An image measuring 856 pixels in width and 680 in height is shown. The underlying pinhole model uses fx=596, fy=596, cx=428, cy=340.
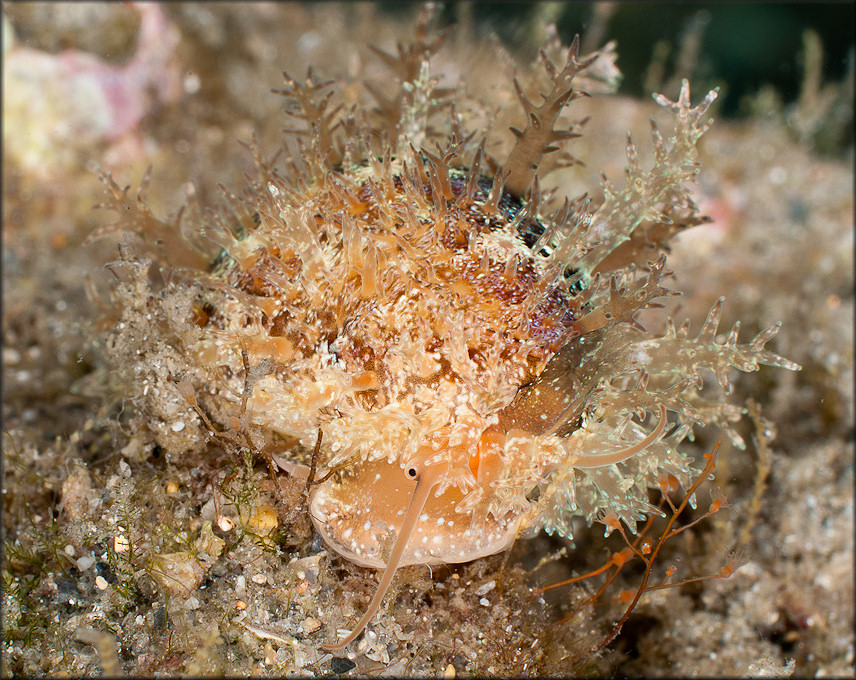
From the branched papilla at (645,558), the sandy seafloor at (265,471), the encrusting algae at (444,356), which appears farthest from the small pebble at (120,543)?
the branched papilla at (645,558)

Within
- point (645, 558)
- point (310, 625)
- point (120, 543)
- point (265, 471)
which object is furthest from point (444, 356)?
point (120, 543)

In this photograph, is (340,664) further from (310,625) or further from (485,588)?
(485,588)

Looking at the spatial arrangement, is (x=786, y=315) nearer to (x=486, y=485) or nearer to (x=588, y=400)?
(x=588, y=400)

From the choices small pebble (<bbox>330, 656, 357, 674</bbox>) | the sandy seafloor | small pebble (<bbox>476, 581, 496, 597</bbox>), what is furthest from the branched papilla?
small pebble (<bbox>330, 656, 357, 674</bbox>)

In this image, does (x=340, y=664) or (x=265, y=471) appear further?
(x=265, y=471)

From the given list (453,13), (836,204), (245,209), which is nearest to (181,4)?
(453,13)

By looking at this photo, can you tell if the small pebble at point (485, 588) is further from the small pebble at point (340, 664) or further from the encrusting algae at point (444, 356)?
the small pebble at point (340, 664)

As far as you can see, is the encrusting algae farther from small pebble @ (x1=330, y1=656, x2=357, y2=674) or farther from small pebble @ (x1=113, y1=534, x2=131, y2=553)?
small pebble @ (x1=113, y1=534, x2=131, y2=553)
